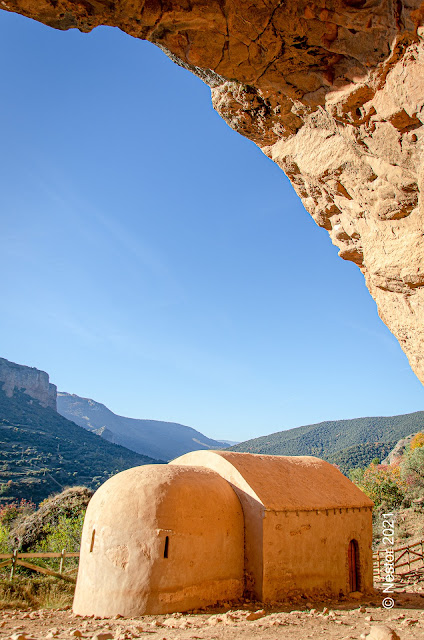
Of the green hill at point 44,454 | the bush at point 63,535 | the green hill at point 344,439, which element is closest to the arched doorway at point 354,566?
the bush at point 63,535

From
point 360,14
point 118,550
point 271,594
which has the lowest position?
point 271,594

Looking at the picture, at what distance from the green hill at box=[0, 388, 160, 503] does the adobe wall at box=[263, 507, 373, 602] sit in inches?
1134

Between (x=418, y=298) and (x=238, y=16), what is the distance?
15.7ft

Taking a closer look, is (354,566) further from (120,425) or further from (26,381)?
(120,425)

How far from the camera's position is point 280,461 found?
12.9 meters

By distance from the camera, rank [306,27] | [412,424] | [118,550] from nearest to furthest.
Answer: [306,27] < [118,550] < [412,424]

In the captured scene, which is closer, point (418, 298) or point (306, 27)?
point (306, 27)

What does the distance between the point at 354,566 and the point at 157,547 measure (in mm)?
6772

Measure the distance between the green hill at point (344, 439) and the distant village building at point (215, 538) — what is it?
4233cm

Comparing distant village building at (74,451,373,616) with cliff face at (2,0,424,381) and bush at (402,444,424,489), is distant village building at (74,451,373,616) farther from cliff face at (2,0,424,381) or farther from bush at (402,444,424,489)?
bush at (402,444,424,489)

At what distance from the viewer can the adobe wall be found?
33.4 feet

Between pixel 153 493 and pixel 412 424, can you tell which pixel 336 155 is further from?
pixel 412 424

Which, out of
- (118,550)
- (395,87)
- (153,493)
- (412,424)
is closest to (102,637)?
(118,550)

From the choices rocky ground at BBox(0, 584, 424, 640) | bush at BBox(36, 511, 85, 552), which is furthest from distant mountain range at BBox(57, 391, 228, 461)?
rocky ground at BBox(0, 584, 424, 640)
